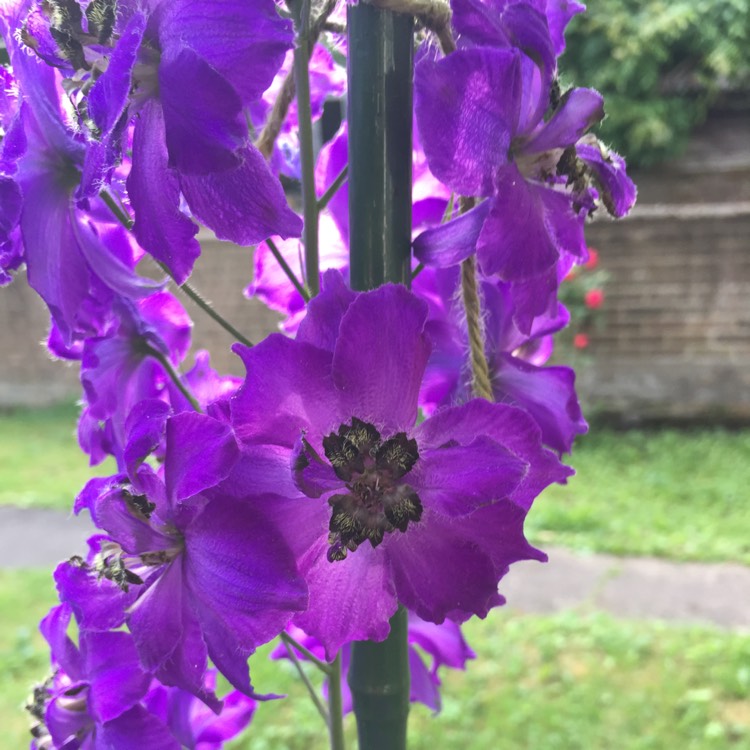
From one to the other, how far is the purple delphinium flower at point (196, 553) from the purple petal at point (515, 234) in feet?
0.64

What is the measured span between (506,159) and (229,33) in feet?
0.59

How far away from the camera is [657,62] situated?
5828 mm

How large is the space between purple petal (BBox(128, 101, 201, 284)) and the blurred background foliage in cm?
568

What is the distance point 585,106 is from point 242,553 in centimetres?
34

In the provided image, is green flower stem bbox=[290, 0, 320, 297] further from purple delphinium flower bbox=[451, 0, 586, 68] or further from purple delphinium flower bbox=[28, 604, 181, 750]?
purple delphinium flower bbox=[28, 604, 181, 750]

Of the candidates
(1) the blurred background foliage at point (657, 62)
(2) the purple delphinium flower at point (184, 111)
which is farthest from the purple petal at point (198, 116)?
(1) the blurred background foliage at point (657, 62)

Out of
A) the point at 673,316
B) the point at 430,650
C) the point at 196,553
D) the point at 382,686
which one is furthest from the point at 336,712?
the point at 673,316

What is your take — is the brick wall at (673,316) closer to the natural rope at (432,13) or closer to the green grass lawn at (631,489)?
the green grass lawn at (631,489)

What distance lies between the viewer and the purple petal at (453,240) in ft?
1.61

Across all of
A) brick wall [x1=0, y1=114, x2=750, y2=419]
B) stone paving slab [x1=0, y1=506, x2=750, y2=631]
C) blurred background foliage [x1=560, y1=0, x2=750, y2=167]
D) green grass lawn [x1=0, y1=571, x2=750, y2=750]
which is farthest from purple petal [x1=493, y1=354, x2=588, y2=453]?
blurred background foliage [x1=560, y1=0, x2=750, y2=167]

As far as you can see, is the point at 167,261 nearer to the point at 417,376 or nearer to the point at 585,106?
the point at 417,376

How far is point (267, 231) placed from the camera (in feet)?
1.40

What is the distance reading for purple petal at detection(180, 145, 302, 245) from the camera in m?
0.42

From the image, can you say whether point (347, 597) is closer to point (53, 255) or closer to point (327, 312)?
point (327, 312)
